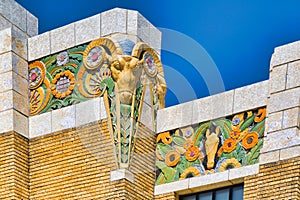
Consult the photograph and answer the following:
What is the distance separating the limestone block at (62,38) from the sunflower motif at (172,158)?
3366 millimetres

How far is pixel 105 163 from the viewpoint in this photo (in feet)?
102

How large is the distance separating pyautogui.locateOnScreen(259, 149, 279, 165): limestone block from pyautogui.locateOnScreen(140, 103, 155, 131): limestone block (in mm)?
2921

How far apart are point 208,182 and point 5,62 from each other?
5496mm

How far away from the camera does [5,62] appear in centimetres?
3281

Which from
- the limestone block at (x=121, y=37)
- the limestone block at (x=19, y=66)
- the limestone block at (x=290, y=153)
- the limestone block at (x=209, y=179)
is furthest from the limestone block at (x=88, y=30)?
the limestone block at (x=290, y=153)

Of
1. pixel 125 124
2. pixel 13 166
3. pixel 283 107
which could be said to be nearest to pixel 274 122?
pixel 283 107

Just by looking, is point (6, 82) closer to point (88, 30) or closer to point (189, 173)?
point (88, 30)

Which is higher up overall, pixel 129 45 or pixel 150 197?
pixel 129 45

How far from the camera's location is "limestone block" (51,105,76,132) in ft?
105

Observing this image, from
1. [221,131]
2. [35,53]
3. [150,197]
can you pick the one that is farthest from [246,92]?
[35,53]

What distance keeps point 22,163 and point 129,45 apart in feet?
11.5

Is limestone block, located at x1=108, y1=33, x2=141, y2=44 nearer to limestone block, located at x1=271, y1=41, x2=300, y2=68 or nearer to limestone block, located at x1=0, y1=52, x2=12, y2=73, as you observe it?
limestone block, located at x1=0, y1=52, x2=12, y2=73

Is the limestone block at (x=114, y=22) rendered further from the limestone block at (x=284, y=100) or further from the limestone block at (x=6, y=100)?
the limestone block at (x=284, y=100)

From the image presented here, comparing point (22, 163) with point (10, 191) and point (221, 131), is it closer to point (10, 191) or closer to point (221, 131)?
point (10, 191)
